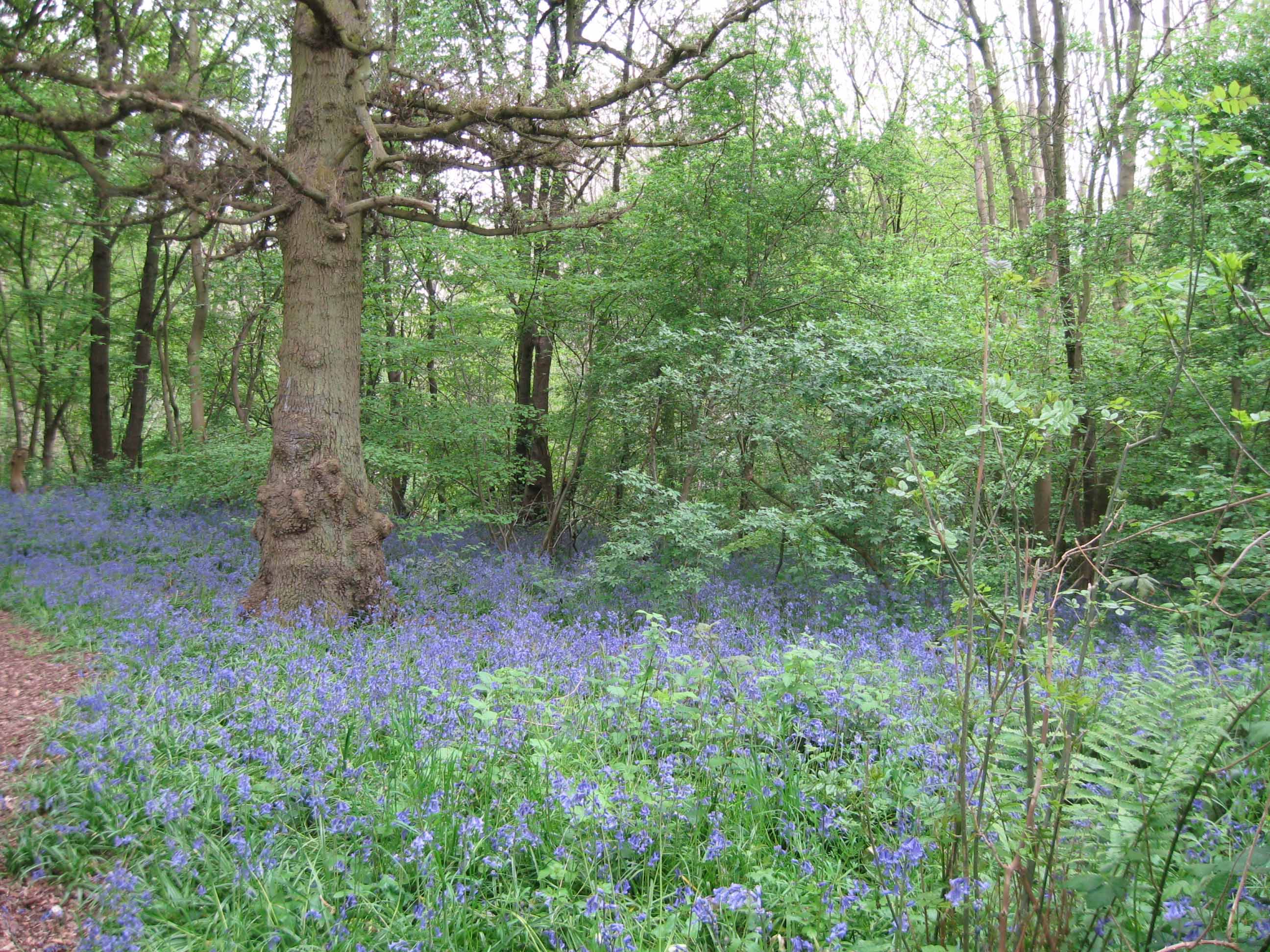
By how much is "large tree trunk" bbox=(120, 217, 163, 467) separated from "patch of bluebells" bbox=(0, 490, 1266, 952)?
12.2 meters

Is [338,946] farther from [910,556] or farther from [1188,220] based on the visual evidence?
[1188,220]

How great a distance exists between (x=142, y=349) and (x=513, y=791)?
16.5 m

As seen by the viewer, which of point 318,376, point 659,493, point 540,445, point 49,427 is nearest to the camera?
point 318,376

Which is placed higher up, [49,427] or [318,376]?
[318,376]

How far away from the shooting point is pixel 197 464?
1152 cm

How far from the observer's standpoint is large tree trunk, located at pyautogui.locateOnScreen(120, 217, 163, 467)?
1585 centimetres

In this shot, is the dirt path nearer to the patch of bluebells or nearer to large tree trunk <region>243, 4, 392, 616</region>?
the patch of bluebells

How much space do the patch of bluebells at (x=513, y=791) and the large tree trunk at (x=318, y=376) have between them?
112cm

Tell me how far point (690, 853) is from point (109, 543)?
29.8ft

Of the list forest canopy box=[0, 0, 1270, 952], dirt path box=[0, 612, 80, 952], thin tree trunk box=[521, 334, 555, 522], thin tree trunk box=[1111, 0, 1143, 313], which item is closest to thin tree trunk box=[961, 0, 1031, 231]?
forest canopy box=[0, 0, 1270, 952]

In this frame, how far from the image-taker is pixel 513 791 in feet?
11.0

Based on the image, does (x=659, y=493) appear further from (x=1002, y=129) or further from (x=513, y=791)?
(x=1002, y=129)

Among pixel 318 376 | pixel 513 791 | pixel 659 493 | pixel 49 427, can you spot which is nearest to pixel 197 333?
pixel 318 376

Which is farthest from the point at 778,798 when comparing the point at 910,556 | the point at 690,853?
the point at 910,556
